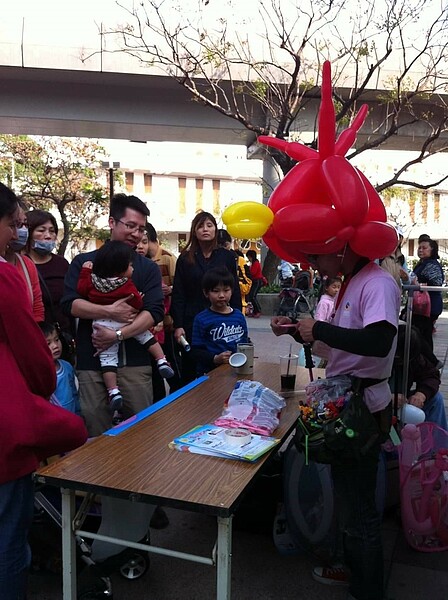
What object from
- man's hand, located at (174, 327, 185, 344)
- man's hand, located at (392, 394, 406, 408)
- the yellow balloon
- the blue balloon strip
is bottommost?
man's hand, located at (392, 394, 406, 408)

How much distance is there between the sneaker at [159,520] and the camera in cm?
297

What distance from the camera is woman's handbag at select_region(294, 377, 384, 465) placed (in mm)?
1929

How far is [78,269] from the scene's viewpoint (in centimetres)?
295

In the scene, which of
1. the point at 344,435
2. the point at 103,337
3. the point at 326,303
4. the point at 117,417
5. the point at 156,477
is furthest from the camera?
the point at 326,303

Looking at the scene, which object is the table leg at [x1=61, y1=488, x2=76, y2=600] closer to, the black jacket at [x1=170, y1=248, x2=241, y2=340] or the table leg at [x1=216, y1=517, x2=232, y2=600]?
the table leg at [x1=216, y1=517, x2=232, y2=600]

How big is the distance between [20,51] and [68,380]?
415 inches

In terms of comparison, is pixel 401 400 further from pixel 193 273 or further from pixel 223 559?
pixel 193 273

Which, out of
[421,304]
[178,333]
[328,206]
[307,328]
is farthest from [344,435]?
[178,333]

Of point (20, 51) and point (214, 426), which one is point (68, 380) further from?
point (20, 51)

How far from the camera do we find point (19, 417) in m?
1.64

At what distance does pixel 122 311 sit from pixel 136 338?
226mm

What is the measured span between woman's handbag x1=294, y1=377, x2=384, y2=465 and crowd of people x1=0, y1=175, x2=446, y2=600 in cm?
8

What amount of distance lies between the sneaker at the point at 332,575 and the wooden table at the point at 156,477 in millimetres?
758

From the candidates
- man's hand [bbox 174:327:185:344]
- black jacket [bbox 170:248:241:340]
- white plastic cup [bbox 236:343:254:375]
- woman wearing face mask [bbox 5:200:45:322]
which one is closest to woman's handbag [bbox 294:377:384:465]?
white plastic cup [bbox 236:343:254:375]
